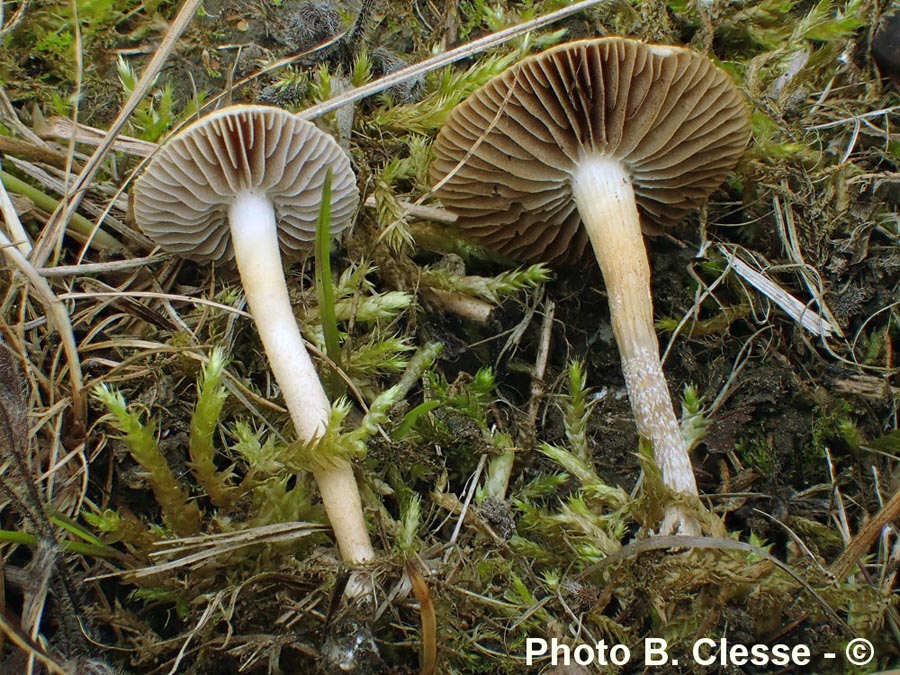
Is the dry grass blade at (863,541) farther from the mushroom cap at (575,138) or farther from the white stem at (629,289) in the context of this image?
the mushroom cap at (575,138)

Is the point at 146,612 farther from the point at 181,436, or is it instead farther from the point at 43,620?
the point at 181,436

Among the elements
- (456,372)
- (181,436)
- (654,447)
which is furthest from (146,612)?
(654,447)

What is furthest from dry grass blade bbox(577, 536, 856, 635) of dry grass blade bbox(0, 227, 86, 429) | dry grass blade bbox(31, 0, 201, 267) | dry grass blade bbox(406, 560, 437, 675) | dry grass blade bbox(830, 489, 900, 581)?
dry grass blade bbox(31, 0, 201, 267)

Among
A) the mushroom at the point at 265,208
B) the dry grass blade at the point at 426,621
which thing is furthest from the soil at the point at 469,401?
the mushroom at the point at 265,208

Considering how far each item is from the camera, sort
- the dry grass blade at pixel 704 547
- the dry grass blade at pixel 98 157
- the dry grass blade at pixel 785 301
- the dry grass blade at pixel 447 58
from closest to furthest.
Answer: the dry grass blade at pixel 704 547 < the dry grass blade at pixel 98 157 < the dry grass blade at pixel 785 301 < the dry grass blade at pixel 447 58

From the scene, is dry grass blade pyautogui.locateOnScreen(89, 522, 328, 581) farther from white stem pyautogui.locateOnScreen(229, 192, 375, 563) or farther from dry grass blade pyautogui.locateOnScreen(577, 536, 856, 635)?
dry grass blade pyautogui.locateOnScreen(577, 536, 856, 635)

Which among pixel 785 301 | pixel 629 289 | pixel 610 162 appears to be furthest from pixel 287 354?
pixel 785 301

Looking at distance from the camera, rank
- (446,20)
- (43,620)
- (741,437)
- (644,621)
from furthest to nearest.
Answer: (446,20) → (741,437) → (644,621) → (43,620)
